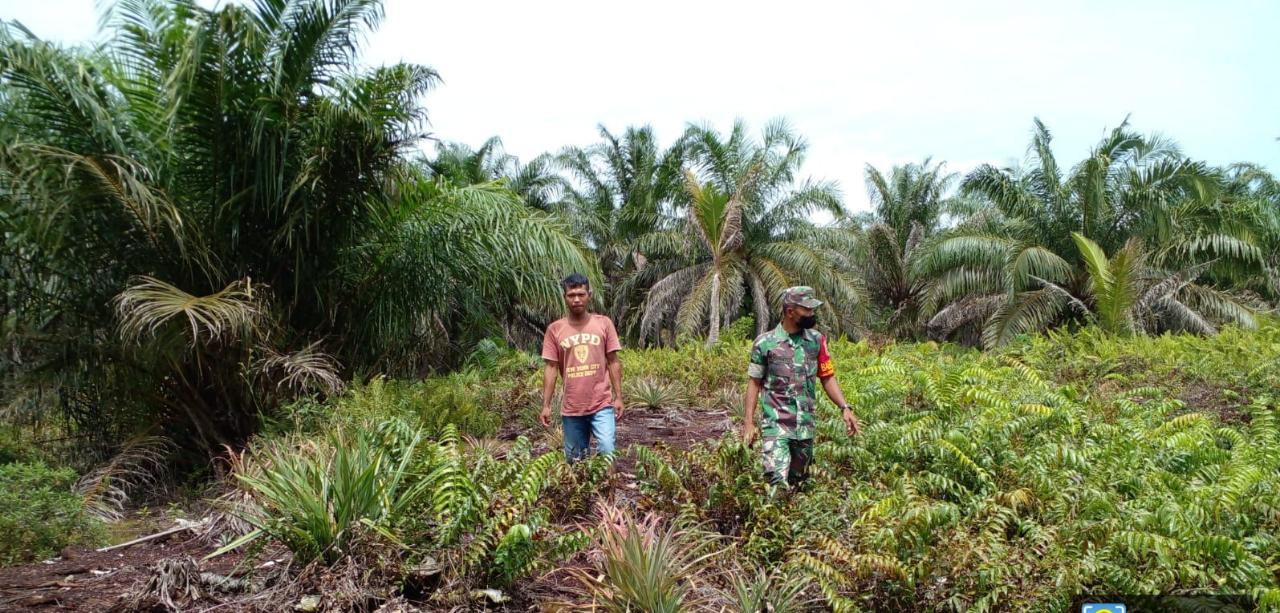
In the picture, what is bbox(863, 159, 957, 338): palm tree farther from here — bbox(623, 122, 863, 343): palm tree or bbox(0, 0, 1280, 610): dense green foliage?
bbox(0, 0, 1280, 610): dense green foliage

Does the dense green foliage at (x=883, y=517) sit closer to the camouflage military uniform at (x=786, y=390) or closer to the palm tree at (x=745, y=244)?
the camouflage military uniform at (x=786, y=390)

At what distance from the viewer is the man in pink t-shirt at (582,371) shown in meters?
5.88

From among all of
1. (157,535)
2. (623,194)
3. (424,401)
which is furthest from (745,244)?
(157,535)

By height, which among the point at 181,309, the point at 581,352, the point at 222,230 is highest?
the point at 222,230

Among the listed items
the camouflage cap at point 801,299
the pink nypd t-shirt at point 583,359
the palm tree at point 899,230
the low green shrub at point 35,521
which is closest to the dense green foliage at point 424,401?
the low green shrub at point 35,521

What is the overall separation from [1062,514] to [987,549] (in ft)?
2.87

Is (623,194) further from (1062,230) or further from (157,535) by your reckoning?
(157,535)

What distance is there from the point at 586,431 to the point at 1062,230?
56.7 ft

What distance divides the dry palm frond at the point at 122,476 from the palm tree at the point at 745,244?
14.3m

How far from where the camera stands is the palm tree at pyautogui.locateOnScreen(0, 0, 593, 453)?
26.5 ft

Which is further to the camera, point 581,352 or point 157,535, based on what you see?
point 581,352

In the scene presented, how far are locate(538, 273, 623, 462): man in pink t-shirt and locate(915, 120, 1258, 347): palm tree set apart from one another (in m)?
15.2

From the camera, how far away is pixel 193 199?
8930 mm

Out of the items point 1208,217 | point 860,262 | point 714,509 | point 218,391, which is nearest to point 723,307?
point 860,262
